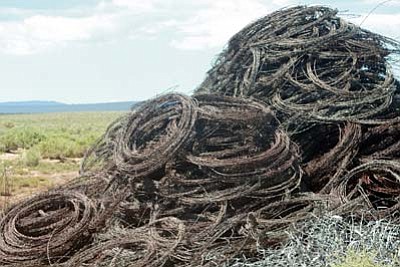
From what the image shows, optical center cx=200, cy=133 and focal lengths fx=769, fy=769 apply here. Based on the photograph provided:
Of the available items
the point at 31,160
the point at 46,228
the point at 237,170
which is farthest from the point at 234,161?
the point at 31,160

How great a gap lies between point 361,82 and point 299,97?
867 millimetres

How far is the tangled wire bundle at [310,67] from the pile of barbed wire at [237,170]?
17 millimetres

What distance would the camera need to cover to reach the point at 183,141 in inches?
280

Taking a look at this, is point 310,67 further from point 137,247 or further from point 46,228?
point 46,228

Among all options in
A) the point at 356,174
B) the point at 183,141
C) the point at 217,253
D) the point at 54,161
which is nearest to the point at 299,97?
the point at 356,174

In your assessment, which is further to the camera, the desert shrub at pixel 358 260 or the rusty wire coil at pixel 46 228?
the rusty wire coil at pixel 46 228

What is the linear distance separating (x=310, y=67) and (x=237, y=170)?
1.99m

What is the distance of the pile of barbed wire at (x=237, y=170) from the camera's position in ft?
21.4

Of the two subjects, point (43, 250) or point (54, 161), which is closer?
point (43, 250)

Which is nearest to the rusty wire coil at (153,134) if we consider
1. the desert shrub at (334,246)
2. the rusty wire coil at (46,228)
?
the rusty wire coil at (46,228)

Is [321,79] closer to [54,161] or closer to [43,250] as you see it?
[43,250]

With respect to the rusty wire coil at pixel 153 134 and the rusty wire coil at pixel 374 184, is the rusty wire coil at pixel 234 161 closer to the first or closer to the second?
the rusty wire coil at pixel 153 134

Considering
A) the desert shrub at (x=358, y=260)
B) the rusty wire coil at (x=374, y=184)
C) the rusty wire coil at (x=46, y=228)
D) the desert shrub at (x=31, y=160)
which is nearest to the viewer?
the desert shrub at (x=358, y=260)

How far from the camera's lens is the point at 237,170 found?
7012mm
